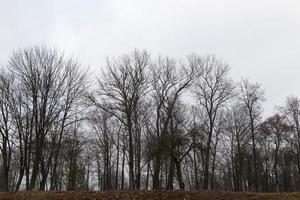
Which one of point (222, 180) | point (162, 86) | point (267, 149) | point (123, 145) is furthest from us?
point (222, 180)

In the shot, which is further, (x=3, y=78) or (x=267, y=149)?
(x=267, y=149)

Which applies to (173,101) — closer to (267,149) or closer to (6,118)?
(6,118)

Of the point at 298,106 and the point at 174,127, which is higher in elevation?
the point at 298,106

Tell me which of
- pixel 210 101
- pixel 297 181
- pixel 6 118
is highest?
pixel 210 101

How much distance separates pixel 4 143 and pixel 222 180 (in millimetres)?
46260

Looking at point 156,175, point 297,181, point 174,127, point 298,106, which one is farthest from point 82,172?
point 297,181

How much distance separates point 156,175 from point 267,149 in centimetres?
2977

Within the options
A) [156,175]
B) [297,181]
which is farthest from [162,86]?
[297,181]

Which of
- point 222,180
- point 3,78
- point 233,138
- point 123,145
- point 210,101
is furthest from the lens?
point 222,180

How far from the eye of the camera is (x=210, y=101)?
45.2 metres

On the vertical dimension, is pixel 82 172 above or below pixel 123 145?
below

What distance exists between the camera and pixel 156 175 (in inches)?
1452

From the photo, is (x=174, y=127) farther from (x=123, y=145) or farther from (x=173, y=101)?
(x=123, y=145)

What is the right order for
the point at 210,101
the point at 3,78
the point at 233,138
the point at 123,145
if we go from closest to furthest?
the point at 3,78 < the point at 210,101 < the point at 123,145 < the point at 233,138
